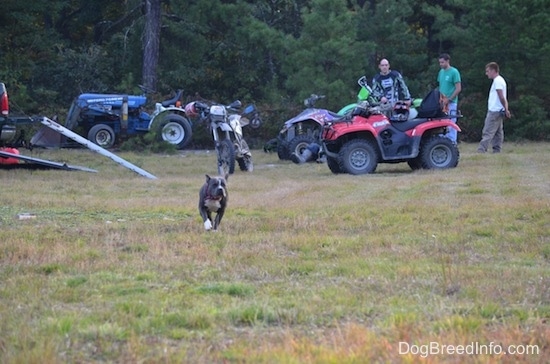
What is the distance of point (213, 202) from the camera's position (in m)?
9.36

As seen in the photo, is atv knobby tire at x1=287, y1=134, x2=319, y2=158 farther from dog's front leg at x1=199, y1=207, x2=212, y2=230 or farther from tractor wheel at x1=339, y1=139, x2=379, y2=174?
dog's front leg at x1=199, y1=207, x2=212, y2=230

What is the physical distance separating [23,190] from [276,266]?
721cm

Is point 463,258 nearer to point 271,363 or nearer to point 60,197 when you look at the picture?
point 271,363

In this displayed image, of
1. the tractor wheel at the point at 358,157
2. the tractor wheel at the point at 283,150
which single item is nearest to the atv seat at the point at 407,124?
the tractor wheel at the point at 358,157

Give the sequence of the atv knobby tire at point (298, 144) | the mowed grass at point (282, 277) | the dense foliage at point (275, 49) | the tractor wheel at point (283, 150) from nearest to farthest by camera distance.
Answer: the mowed grass at point (282, 277) → the atv knobby tire at point (298, 144) → the tractor wheel at point (283, 150) → the dense foliage at point (275, 49)

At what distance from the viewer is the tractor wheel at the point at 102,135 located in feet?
76.2

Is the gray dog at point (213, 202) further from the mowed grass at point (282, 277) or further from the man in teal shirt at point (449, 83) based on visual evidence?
the man in teal shirt at point (449, 83)

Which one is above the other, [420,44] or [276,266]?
[420,44]

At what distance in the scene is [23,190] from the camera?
529 inches

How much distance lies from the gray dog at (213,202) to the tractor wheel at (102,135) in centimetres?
1425

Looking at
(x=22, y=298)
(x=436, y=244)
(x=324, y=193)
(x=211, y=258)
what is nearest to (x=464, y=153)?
(x=324, y=193)

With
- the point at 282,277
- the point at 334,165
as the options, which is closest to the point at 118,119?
the point at 334,165

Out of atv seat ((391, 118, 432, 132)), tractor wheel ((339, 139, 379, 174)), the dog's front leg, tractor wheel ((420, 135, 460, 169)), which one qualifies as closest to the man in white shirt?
tractor wheel ((420, 135, 460, 169))

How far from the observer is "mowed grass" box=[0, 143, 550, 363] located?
5047 millimetres
